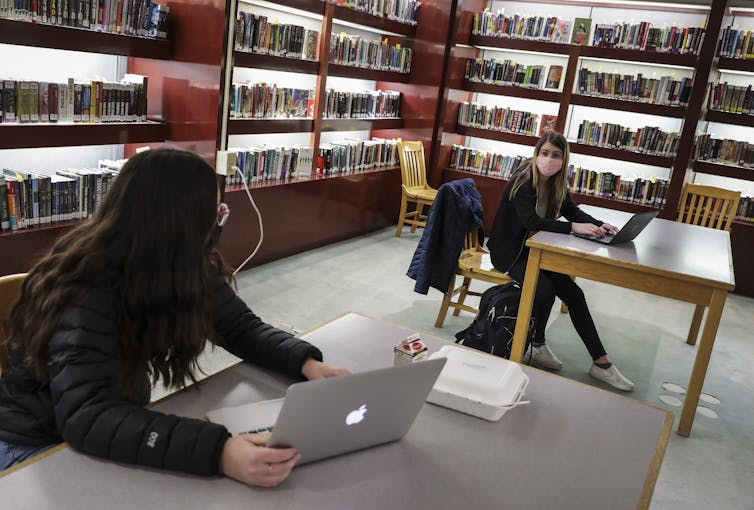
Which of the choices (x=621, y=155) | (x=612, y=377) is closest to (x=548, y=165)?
(x=612, y=377)

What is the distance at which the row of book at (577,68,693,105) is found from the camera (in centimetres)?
582

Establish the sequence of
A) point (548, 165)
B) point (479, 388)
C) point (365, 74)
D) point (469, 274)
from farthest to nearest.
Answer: point (365, 74) → point (469, 274) → point (548, 165) → point (479, 388)

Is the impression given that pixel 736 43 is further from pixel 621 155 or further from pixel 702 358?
pixel 702 358

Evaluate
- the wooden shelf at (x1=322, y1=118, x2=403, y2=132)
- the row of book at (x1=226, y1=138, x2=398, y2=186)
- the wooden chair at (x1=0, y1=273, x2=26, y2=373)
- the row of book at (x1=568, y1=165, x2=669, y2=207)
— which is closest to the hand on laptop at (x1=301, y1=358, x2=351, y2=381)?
the wooden chair at (x1=0, y1=273, x2=26, y2=373)

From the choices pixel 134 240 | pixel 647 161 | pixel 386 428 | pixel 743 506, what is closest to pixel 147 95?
pixel 134 240

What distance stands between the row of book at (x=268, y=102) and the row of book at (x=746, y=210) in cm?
365

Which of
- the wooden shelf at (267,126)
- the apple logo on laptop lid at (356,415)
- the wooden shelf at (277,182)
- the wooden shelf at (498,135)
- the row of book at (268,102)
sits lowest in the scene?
the wooden shelf at (277,182)

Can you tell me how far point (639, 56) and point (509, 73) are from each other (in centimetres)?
118

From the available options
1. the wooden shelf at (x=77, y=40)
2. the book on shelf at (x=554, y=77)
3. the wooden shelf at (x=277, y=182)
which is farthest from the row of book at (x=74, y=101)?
the book on shelf at (x=554, y=77)

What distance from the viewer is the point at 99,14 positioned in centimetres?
340

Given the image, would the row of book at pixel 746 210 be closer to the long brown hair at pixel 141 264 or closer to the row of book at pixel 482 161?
the row of book at pixel 482 161

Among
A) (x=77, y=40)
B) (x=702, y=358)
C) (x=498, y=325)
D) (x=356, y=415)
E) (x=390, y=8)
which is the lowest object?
(x=498, y=325)

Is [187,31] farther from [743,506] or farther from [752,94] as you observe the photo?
[752,94]

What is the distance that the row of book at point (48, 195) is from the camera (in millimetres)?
3209
